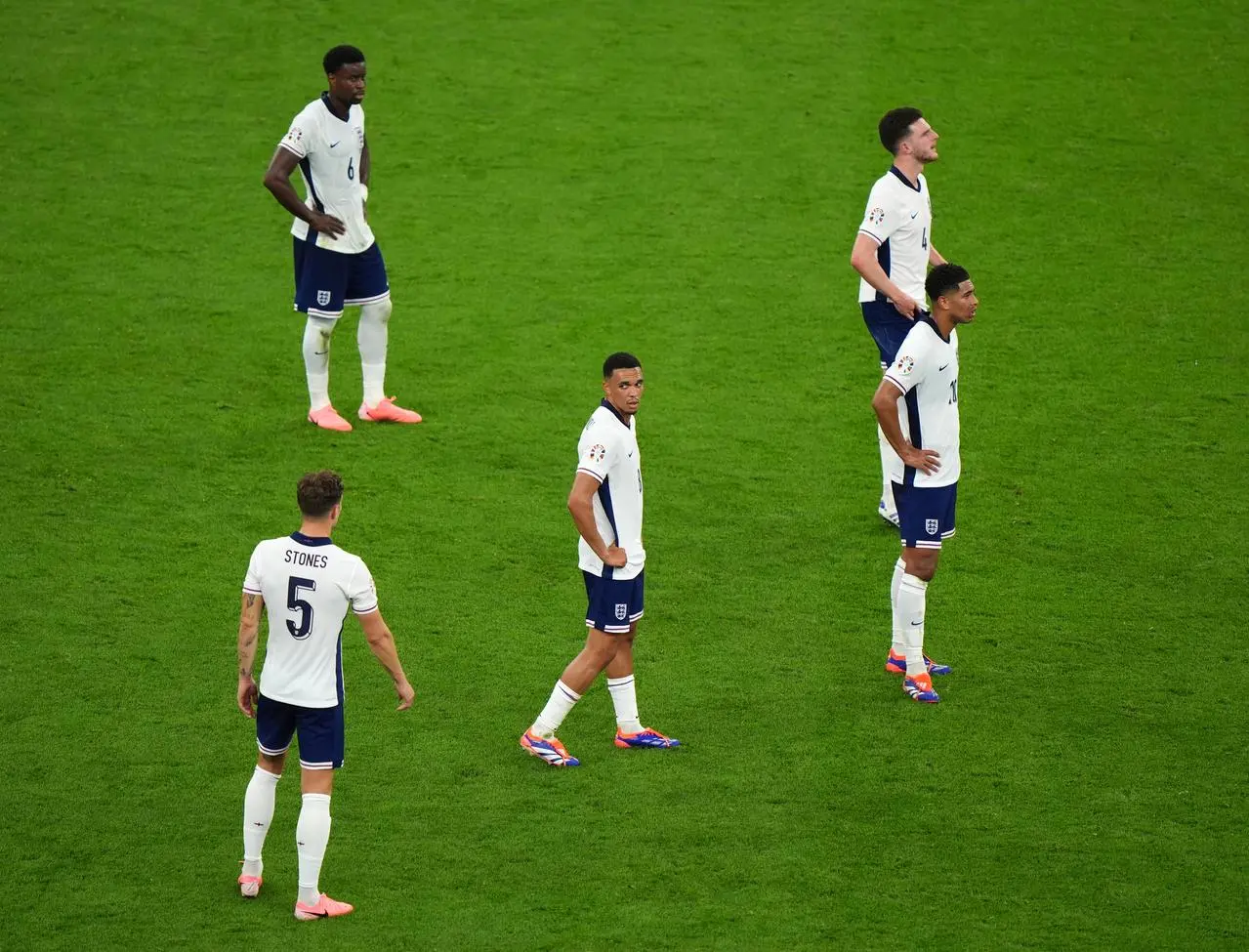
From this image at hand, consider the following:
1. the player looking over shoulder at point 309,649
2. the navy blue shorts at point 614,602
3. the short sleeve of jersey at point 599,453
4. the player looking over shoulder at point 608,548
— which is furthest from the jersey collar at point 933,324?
the player looking over shoulder at point 309,649

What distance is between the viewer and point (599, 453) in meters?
6.99

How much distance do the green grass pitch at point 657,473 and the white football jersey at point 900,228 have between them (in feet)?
5.67

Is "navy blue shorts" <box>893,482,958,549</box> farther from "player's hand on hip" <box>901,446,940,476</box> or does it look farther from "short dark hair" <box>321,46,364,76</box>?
"short dark hair" <box>321,46,364,76</box>

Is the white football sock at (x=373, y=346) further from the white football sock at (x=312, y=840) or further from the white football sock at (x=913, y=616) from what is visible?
the white football sock at (x=312, y=840)

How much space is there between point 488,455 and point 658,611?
7.80 ft

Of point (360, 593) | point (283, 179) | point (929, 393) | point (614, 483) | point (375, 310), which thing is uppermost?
point (283, 179)

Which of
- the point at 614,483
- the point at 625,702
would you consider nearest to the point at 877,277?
the point at 614,483

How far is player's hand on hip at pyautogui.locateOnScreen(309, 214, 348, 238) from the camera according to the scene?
1052 cm

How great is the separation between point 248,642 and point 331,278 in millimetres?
5076

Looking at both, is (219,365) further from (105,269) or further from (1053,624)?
(1053,624)

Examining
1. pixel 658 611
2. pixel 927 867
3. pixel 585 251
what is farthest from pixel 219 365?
pixel 927 867

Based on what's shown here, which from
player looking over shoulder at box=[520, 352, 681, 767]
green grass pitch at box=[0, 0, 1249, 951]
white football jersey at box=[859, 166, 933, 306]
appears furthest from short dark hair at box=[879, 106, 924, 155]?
player looking over shoulder at box=[520, 352, 681, 767]

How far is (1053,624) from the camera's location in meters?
8.75

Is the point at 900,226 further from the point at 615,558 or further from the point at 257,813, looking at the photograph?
the point at 257,813
